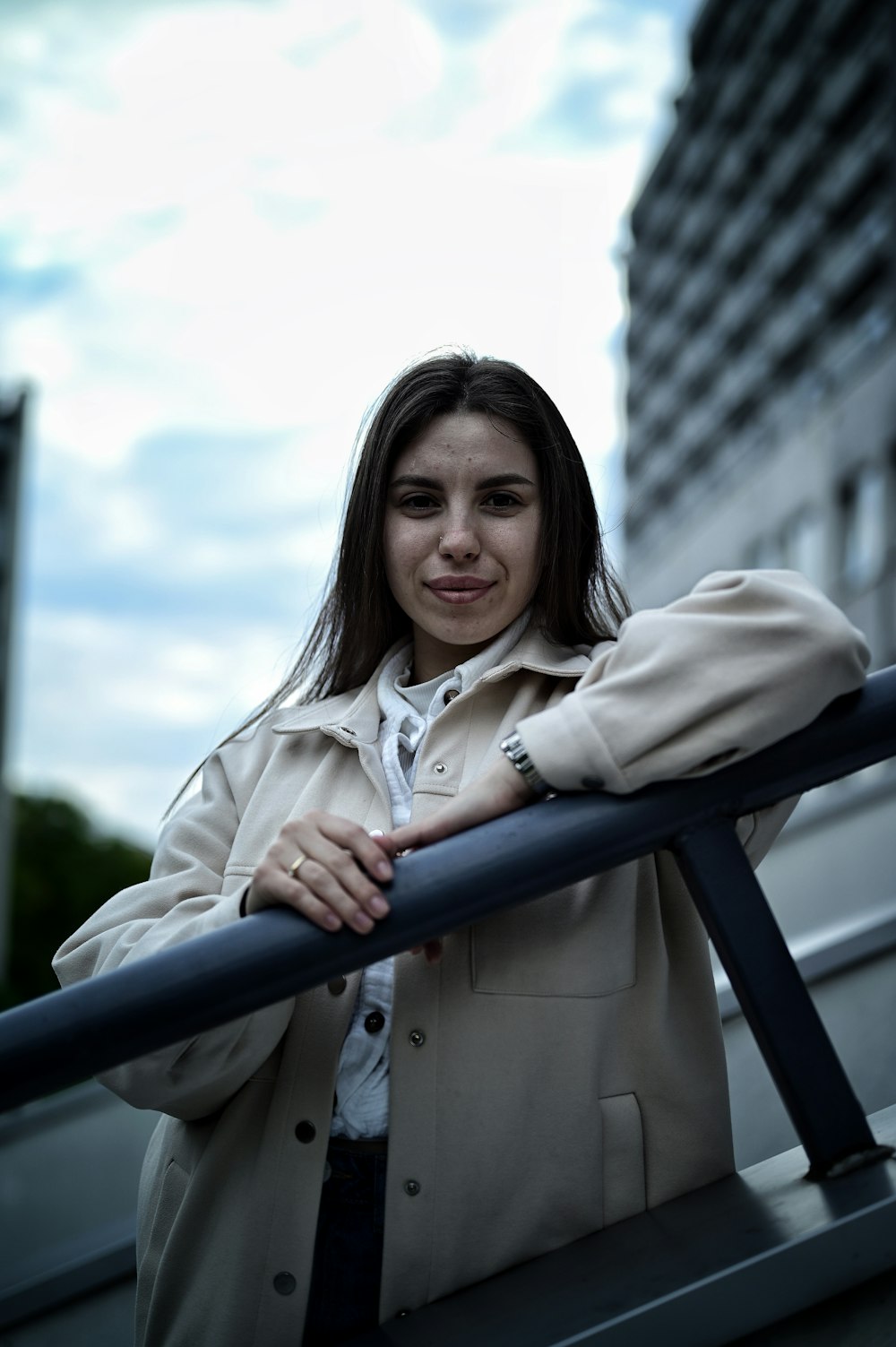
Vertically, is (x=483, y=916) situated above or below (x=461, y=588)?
below

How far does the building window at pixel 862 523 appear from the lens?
23.9 m

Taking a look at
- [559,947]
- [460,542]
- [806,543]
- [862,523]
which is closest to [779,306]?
[806,543]

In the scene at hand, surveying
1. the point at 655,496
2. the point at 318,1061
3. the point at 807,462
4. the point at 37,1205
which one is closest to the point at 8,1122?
the point at 37,1205

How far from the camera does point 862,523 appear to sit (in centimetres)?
2558

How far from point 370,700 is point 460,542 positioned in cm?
31

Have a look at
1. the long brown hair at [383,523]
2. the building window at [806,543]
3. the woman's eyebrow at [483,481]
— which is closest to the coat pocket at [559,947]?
the long brown hair at [383,523]

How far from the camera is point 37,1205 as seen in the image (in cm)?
478

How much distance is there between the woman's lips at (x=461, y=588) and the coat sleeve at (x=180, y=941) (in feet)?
1.65

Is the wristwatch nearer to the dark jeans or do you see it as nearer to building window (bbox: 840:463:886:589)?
the dark jeans

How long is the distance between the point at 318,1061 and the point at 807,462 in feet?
92.1

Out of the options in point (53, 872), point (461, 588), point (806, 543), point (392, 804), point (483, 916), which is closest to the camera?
point (483, 916)

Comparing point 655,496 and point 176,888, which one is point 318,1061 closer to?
point 176,888

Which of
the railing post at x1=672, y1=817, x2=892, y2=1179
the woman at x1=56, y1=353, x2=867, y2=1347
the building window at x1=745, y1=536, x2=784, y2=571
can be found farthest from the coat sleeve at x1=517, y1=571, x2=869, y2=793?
the building window at x1=745, y1=536, x2=784, y2=571

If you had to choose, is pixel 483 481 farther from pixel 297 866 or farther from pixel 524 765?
pixel 297 866
